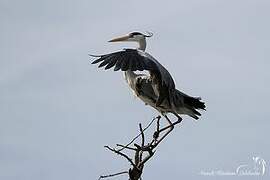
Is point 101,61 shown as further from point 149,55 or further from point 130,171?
point 130,171

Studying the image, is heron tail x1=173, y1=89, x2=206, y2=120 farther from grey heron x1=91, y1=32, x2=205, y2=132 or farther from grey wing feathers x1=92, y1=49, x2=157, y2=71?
grey wing feathers x1=92, y1=49, x2=157, y2=71

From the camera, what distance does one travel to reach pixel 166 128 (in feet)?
42.3

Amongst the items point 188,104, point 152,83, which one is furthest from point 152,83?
point 188,104

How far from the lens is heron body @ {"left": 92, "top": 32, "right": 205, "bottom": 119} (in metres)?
12.1

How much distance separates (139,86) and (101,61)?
176 cm

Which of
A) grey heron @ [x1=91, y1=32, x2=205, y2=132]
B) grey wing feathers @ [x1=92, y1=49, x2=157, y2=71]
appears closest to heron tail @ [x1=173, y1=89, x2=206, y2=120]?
grey heron @ [x1=91, y1=32, x2=205, y2=132]

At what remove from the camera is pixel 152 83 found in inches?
515

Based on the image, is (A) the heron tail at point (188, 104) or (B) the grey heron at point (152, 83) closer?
(B) the grey heron at point (152, 83)

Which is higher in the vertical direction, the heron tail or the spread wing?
the spread wing

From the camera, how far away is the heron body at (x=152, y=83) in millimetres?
12055

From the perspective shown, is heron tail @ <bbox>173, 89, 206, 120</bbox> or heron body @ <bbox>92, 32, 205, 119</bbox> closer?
heron body @ <bbox>92, 32, 205, 119</bbox>

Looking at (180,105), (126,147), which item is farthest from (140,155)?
(180,105)

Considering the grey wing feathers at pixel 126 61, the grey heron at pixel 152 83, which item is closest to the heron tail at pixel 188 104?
the grey heron at pixel 152 83

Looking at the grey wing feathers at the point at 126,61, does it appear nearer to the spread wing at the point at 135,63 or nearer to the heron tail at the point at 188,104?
the spread wing at the point at 135,63
